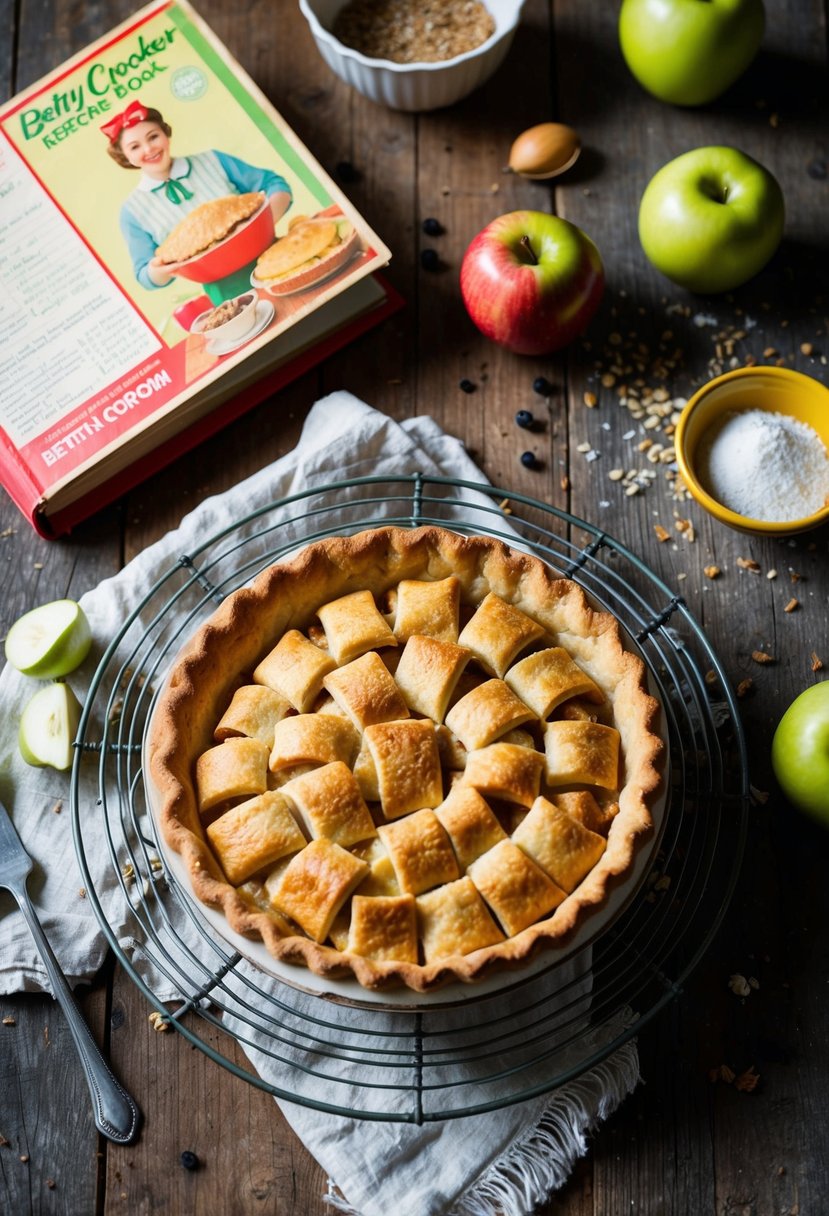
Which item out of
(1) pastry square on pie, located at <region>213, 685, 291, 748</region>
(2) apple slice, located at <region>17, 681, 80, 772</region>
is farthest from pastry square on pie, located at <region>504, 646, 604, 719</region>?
(2) apple slice, located at <region>17, 681, 80, 772</region>

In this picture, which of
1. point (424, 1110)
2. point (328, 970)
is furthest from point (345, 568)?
point (424, 1110)

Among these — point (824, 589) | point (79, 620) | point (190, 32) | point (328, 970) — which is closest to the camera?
point (328, 970)

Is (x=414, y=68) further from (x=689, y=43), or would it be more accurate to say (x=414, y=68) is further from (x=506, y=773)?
(x=506, y=773)

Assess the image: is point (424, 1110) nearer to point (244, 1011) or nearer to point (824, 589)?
point (244, 1011)

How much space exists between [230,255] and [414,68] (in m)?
0.65

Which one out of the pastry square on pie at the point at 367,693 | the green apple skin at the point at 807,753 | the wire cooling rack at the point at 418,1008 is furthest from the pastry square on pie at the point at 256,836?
the green apple skin at the point at 807,753

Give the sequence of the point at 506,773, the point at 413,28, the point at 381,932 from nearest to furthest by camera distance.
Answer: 1. the point at 381,932
2. the point at 506,773
3. the point at 413,28

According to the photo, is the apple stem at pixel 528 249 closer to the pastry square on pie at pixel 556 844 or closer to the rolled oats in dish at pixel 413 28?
the rolled oats in dish at pixel 413 28

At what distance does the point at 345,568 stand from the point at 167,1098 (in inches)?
44.6

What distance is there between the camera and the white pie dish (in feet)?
8.59

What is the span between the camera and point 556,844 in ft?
6.43

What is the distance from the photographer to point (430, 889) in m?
1.95

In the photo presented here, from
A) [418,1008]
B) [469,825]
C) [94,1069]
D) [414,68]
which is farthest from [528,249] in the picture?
[94,1069]

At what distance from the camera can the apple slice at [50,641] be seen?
2.33 meters
